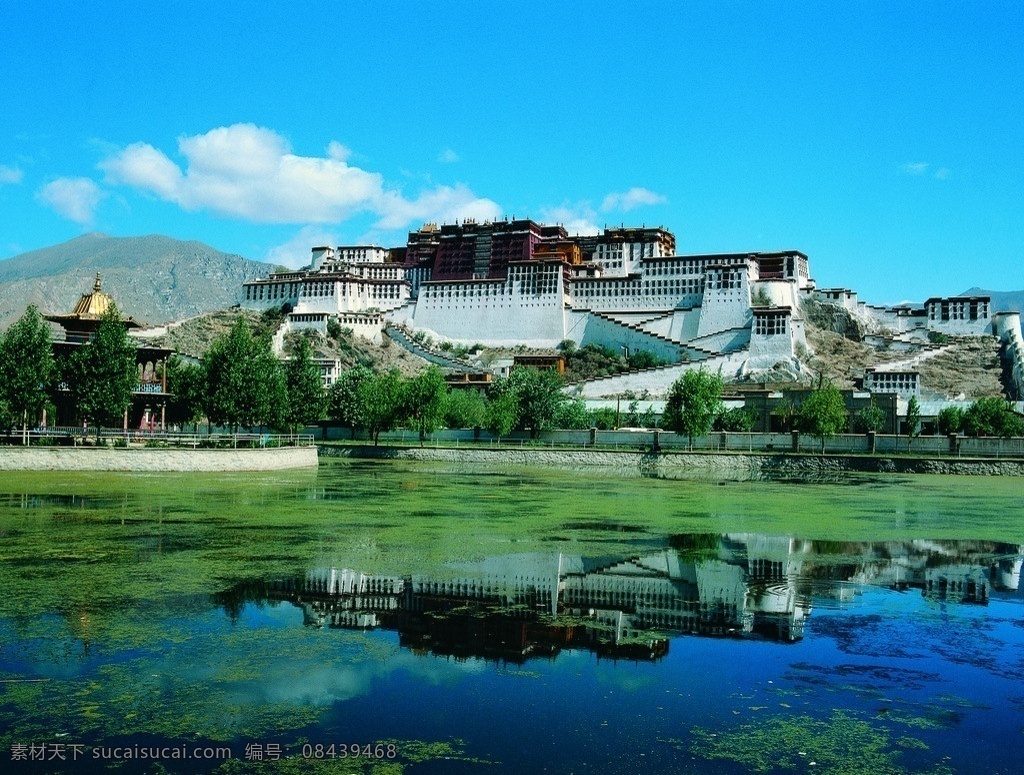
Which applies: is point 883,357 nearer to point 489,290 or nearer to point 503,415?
point 489,290

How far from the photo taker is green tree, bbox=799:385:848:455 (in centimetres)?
5109

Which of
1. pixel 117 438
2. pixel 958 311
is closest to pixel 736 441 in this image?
Result: pixel 117 438

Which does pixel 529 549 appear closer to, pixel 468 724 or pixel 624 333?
pixel 468 724

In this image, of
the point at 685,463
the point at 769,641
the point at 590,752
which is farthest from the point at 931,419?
the point at 590,752

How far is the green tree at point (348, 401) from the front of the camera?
60094 mm

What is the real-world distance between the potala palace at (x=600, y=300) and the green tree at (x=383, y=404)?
2980 cm

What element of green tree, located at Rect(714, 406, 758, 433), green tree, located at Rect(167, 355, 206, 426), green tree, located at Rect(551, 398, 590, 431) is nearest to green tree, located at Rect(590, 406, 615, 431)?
green tree, located at Rect(551, 398, 590, 431)

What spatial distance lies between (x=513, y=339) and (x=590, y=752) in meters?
87.6

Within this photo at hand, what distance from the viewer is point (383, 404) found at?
54.1 meters

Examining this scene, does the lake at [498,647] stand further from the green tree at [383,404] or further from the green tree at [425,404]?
the green tree at [383,404]

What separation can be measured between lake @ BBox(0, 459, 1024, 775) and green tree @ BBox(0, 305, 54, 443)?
57.7ft

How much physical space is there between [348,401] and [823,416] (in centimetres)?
2905

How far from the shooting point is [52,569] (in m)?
A: 13.0

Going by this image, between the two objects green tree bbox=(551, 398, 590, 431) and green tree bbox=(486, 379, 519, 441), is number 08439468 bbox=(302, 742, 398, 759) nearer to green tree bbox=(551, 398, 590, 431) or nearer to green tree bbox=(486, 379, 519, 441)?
green tree bbox=(486, 379, 519, 441)
